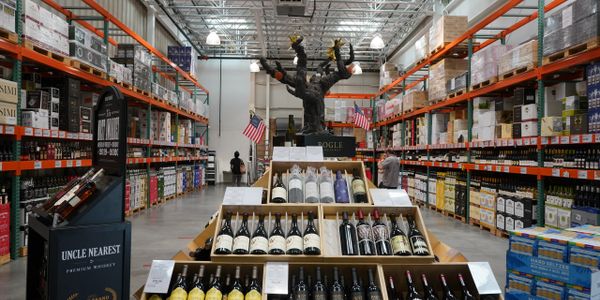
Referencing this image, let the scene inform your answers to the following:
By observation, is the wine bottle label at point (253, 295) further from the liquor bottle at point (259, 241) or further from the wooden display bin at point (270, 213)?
the wooden display bin at point (270, 213)

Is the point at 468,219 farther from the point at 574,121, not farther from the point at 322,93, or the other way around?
the point at 322,93

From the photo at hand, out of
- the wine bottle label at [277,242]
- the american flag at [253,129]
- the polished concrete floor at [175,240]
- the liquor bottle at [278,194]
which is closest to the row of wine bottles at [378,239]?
the wine bottle label at [277,242]

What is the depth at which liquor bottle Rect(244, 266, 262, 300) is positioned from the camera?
2.50 meters

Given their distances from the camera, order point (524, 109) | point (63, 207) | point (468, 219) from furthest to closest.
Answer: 1. point (468, 219)
2. point (524, 109)
3. point (63, 207)

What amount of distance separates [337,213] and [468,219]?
260 inches

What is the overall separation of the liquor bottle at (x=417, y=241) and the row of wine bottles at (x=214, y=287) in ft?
3.29

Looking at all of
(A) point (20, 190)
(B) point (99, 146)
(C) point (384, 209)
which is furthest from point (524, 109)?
(A) point (20, 190)

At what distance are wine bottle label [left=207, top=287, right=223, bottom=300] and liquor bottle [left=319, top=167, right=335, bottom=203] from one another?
1.13m

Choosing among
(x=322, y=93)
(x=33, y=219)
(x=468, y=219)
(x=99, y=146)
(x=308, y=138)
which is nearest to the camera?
(x=33, y=219)

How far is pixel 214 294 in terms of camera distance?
2508mm

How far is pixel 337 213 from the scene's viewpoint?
10.5 ft

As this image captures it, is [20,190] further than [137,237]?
No

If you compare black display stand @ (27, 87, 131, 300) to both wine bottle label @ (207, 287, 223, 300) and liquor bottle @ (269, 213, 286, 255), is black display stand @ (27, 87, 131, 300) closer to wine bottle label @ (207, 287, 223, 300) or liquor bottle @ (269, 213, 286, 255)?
wine bottle label @ (207, 287, 223, 300)

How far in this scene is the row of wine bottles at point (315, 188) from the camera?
3377mm
